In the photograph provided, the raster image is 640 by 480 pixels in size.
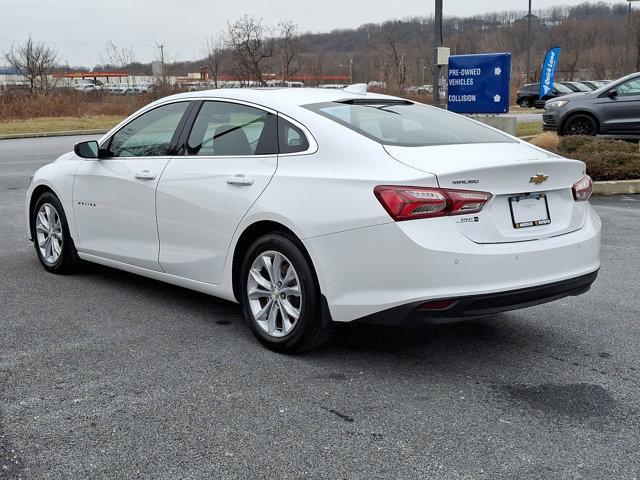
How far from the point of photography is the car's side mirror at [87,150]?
19.7 ft

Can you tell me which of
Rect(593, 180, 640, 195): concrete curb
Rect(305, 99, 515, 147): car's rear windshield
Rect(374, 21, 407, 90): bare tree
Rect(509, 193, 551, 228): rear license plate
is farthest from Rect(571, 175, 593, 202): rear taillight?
Rect(374, 21, 407, 90): bare tree

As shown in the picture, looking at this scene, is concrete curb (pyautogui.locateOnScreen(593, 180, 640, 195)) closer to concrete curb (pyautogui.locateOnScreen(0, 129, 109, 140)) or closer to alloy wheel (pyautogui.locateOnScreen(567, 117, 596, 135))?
alloy wheel (pyautogui.locateOnScreen(567, 117, 596, 135))

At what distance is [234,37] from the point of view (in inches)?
1469

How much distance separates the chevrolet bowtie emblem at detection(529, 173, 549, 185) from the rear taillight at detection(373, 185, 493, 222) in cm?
45

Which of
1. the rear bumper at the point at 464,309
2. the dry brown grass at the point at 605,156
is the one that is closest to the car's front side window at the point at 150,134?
the rear bumper at the point at 464,309

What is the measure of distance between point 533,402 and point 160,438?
1.84m

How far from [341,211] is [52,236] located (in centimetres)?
356

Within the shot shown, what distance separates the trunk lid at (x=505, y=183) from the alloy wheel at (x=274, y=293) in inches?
37.4

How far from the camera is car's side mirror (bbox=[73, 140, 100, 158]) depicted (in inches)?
237

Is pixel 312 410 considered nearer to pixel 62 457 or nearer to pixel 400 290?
pixel 400 290

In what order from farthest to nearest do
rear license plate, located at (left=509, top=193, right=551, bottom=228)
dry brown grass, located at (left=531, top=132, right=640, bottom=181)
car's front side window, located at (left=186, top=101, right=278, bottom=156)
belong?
dry brown grass, located at (left=531, top=132, right=640, bottom=181) < car's front side window, located at (left=186, top=101, right=278, bottom=156) < rear license plate, located at (left=509, top=193, right=551, bottom=228)

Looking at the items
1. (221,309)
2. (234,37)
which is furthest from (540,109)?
(221,309)

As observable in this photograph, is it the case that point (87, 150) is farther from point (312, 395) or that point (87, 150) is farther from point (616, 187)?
point (616, 187)

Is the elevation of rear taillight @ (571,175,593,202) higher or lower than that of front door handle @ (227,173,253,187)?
lower
